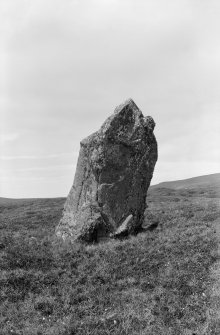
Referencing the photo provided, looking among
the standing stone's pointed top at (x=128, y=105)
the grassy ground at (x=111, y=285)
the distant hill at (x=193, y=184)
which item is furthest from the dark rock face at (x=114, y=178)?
the distant hill at (x=193, y=184)

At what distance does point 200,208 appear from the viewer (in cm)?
2841

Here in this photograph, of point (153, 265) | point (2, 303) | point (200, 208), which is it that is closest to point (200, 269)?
point (153, 265)

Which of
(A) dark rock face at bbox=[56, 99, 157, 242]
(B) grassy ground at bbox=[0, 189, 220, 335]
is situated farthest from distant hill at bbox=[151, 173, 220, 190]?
(B) grassy ground at bbox=[0, 189, 220, 335]

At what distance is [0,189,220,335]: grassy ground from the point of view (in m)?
10.7

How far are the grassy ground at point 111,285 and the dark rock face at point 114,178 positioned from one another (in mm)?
1270

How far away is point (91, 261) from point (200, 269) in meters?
4.90

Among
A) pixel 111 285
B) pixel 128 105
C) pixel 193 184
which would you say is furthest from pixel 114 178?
pixel 193 184

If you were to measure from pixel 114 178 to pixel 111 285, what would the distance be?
25.0 feet

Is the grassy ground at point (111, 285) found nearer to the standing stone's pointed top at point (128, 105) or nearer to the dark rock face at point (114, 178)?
the dark rock face at point (114, 178)

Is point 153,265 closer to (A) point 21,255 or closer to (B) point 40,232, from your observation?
(A) point 21,255

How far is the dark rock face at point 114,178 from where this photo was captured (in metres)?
19.6

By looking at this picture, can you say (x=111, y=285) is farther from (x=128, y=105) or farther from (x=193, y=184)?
(x=193, y=184)

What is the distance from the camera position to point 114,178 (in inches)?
788

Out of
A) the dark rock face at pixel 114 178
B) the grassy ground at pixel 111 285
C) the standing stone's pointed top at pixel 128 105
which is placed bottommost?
the grassy ground at pixel 111 285
